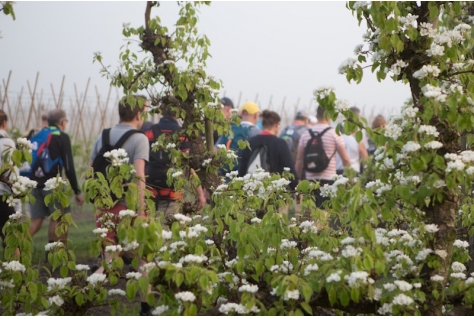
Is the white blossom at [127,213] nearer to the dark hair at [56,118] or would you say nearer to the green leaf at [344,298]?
the green leaf at [344,298]

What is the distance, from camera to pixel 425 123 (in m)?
3.25

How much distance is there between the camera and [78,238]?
1053 cm

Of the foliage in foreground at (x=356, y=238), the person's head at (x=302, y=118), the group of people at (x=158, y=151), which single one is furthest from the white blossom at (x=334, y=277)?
the person's head at (x=302, y=118)

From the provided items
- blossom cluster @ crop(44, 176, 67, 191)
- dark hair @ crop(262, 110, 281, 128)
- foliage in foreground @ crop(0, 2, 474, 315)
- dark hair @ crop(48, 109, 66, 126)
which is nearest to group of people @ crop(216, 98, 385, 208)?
dark hair @ crop(262, 110, 281, 128)

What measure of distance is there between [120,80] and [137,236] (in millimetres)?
2700

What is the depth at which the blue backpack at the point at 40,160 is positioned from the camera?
795 centimetres

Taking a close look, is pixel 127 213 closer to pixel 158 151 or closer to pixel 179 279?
pixel 179 279

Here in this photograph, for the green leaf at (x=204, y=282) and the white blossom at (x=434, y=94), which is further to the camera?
the white blossom at (x=434, y=94)

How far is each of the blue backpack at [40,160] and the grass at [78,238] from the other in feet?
2.83

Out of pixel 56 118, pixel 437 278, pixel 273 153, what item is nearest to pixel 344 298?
pixel 437 278

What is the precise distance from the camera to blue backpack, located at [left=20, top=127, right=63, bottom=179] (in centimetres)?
795

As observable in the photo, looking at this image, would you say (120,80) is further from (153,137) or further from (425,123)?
(425,123)

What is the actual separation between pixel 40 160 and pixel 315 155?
3349 mm

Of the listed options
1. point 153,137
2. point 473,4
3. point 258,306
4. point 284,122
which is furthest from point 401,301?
point 284,122
